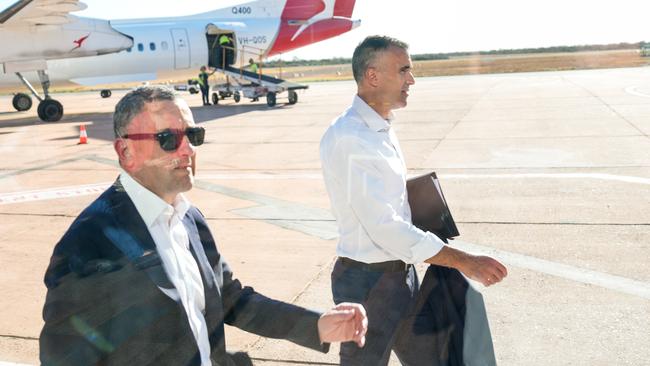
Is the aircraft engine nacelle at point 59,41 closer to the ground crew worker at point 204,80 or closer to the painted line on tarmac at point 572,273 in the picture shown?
the ground crew worker at point 204,80

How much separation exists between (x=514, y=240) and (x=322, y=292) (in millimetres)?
2567

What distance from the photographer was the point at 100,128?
67.8ft

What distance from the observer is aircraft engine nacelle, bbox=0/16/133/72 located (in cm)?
2119

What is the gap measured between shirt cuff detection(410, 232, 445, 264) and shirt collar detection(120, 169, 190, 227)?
1195 mm

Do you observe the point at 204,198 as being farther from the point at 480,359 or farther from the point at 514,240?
the point at 480,359

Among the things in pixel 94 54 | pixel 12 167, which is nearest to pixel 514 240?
pixel 12 167

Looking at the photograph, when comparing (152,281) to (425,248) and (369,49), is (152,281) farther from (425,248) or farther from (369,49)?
(369,49)

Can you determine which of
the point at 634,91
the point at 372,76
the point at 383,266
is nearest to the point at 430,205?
the point at 383,266

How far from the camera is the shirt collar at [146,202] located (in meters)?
2.25

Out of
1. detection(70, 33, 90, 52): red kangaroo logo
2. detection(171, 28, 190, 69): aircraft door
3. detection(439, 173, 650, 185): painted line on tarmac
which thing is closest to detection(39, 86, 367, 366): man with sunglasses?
detection(439, 173, 650, 185): painted line on tarmac

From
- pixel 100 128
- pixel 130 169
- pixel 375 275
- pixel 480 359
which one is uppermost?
pixel 130 169

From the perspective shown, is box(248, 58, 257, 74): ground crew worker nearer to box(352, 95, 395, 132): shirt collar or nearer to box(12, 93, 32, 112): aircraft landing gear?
box(12, 93, 32, 112): aircraft landing gear

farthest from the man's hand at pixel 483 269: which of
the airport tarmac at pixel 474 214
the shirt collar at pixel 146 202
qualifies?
the airport tarmac at pixel 474 214

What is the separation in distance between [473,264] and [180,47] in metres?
26.6
